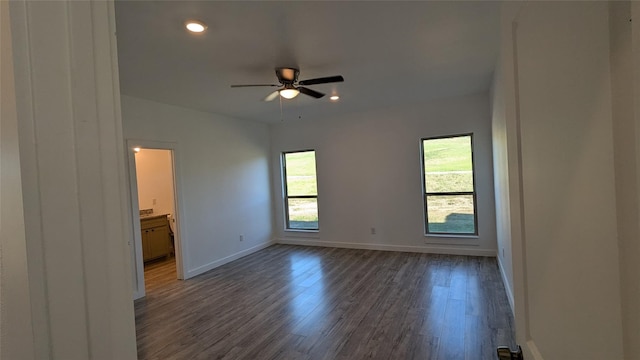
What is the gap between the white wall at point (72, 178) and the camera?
0.45 m

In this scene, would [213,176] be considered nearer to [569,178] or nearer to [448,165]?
[448,165]

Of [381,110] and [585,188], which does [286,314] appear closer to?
[585,188]

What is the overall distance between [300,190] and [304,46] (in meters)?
4.27

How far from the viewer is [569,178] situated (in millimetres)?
719

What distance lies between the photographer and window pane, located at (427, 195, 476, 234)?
5324mm

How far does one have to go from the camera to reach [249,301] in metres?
3.82

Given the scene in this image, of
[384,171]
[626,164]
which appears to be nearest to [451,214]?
[384,171]

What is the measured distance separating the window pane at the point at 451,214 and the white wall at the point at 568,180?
4.74 m

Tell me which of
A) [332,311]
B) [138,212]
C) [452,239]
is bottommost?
[332,311]

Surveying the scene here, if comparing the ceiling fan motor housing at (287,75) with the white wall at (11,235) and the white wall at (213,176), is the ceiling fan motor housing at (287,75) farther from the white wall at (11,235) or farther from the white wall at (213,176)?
the white wall at (11,235)

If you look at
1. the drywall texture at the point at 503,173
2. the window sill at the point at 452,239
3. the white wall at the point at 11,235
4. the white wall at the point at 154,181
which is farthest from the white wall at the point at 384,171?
the white wall at the point at 11,235

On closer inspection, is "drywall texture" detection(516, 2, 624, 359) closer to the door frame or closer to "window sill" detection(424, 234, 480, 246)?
the door frame

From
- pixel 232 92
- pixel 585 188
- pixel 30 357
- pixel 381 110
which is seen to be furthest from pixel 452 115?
pixel 30 357

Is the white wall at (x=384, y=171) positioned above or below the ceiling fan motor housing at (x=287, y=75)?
below
